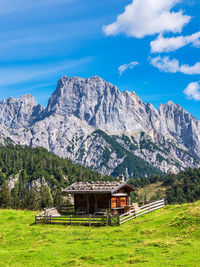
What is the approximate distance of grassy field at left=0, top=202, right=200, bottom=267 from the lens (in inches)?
749

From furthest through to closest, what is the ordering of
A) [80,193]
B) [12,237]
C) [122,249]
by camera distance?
[80,193] → [12,237] → [122,249]

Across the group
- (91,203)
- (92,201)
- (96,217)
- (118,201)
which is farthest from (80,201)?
(96,217)

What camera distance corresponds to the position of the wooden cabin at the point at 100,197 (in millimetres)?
42844

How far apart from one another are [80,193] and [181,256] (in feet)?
87.0

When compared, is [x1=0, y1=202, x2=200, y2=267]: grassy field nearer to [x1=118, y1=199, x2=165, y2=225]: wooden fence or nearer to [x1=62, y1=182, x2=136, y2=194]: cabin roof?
[x1=118, y1=199, x2=165, y2=225]: wooden fence

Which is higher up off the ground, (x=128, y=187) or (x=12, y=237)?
(x=128, y=187)

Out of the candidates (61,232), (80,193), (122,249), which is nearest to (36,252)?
(122,249)

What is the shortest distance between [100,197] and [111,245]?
2039 cm

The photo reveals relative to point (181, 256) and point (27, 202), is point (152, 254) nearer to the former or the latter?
point (181, 256)

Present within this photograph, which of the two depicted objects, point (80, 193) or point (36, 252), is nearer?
point (36, 252)

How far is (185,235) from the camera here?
80.5ft

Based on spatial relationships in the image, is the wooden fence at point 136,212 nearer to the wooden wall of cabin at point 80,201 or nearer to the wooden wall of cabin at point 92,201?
the wooden wall of cabin at point 92,201

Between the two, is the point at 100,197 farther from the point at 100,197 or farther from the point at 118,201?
the point at 118,201

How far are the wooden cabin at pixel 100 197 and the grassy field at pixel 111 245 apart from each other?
8.60m
